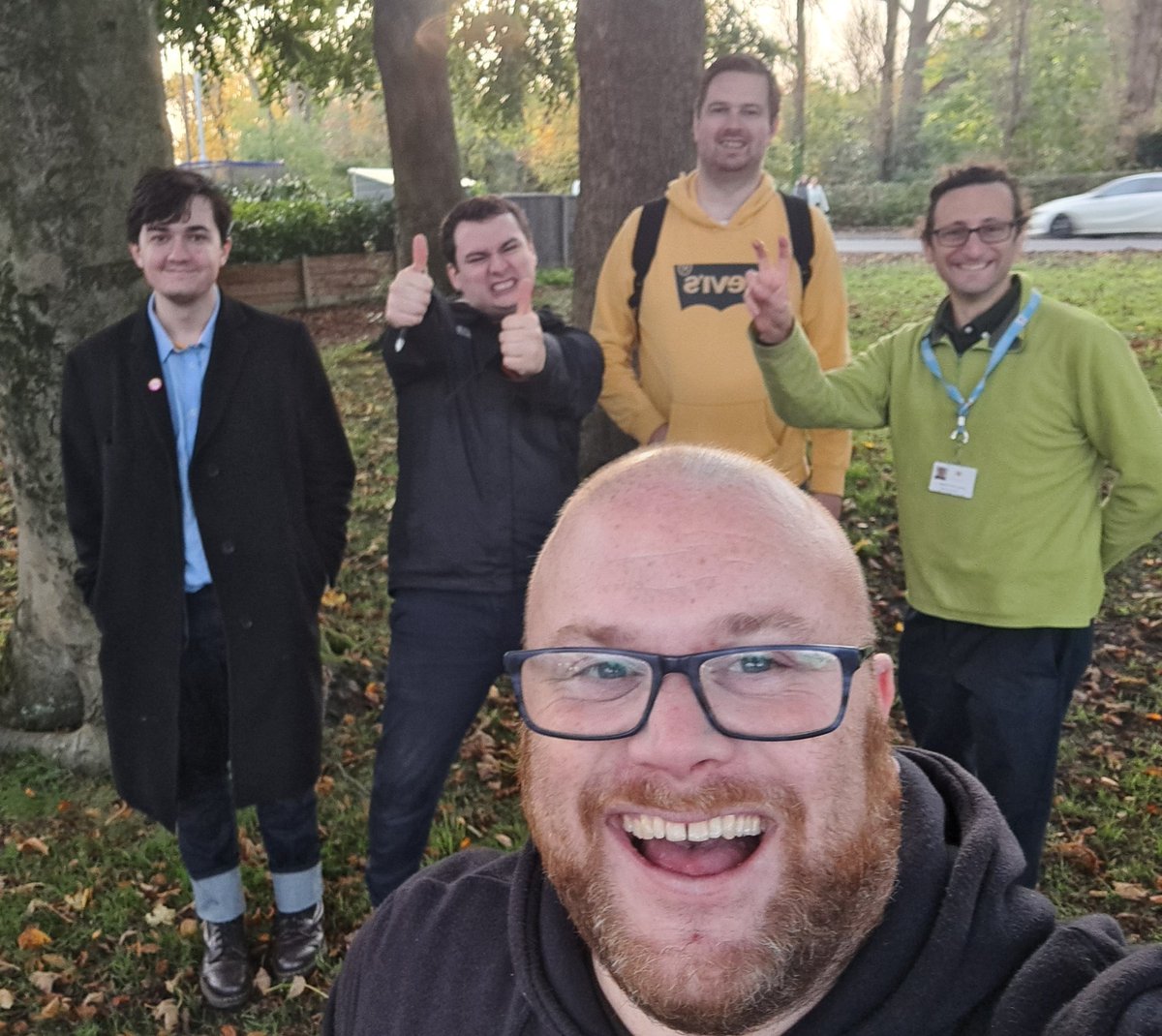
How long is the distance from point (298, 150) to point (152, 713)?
171 feet

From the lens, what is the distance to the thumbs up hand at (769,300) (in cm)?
318

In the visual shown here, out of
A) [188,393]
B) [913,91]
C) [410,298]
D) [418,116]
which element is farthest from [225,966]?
[913,91]

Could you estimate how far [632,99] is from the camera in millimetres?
5738

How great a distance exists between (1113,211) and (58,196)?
2230 cm

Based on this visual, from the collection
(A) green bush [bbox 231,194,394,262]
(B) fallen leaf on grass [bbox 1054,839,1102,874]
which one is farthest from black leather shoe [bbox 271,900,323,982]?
(A) green bush [bbox 231,194,394,262]

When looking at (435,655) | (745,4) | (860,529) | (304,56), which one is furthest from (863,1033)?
(745,4)

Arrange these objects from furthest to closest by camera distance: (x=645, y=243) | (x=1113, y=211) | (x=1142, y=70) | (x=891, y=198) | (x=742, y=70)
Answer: (x=891, y=198) → (x=1142, y=70) → (x=1113, y=211) → (x=645, y=243) → (x=742, y=70)

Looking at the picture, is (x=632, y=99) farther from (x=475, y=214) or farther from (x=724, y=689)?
(x=724, y=689)

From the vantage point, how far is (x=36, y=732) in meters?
4.73

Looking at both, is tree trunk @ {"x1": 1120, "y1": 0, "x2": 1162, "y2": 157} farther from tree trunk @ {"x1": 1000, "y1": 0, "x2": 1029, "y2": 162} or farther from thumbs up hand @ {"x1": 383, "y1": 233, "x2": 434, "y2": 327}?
thumbs up hand @ {"x1": 383, "y1": 233, "x2": 434, "y2": 327}

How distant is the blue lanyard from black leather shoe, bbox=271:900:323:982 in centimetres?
254

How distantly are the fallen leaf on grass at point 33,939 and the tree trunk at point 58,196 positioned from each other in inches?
53.7

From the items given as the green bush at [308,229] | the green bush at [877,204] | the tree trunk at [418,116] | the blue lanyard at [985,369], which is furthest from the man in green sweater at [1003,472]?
the green bush at [877,204]

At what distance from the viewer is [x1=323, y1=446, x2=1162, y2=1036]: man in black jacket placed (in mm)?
1278
